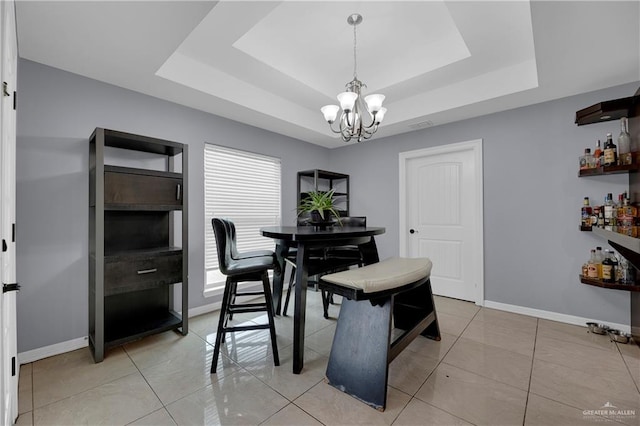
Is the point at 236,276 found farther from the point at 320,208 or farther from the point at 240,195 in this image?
the point at 240,195

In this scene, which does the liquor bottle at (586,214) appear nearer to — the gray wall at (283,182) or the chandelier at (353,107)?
the gray wall at (283,182)

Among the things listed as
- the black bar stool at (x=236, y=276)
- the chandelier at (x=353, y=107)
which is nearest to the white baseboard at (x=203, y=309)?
the black bar stool at (x=236, y=276)

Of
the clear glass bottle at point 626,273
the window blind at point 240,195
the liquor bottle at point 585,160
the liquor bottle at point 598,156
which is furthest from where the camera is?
the window blind at point 240,195

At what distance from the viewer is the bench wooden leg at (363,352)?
1.64m

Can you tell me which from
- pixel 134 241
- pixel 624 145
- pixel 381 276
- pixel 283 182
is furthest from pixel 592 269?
pixel 134 241

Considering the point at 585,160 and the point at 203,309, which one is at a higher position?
the point at 585,160

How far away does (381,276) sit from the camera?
1.74 m

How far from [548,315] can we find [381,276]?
2480 millimetres

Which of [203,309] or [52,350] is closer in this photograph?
[52,350]

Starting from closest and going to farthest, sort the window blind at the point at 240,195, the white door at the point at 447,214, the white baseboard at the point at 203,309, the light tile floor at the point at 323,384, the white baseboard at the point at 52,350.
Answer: the light tile floor at the point at 323,384
the white baseboard at the point at 52,350
the white baseboard at the point at 203,309
the window blind at the point at 240,195
the white door at the point at 447,214

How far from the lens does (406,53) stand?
2715 mm

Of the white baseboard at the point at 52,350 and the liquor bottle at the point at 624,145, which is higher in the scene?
the liquor bottle at the point at 624,145

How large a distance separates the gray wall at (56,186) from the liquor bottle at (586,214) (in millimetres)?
4386

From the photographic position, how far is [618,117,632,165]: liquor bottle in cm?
230
